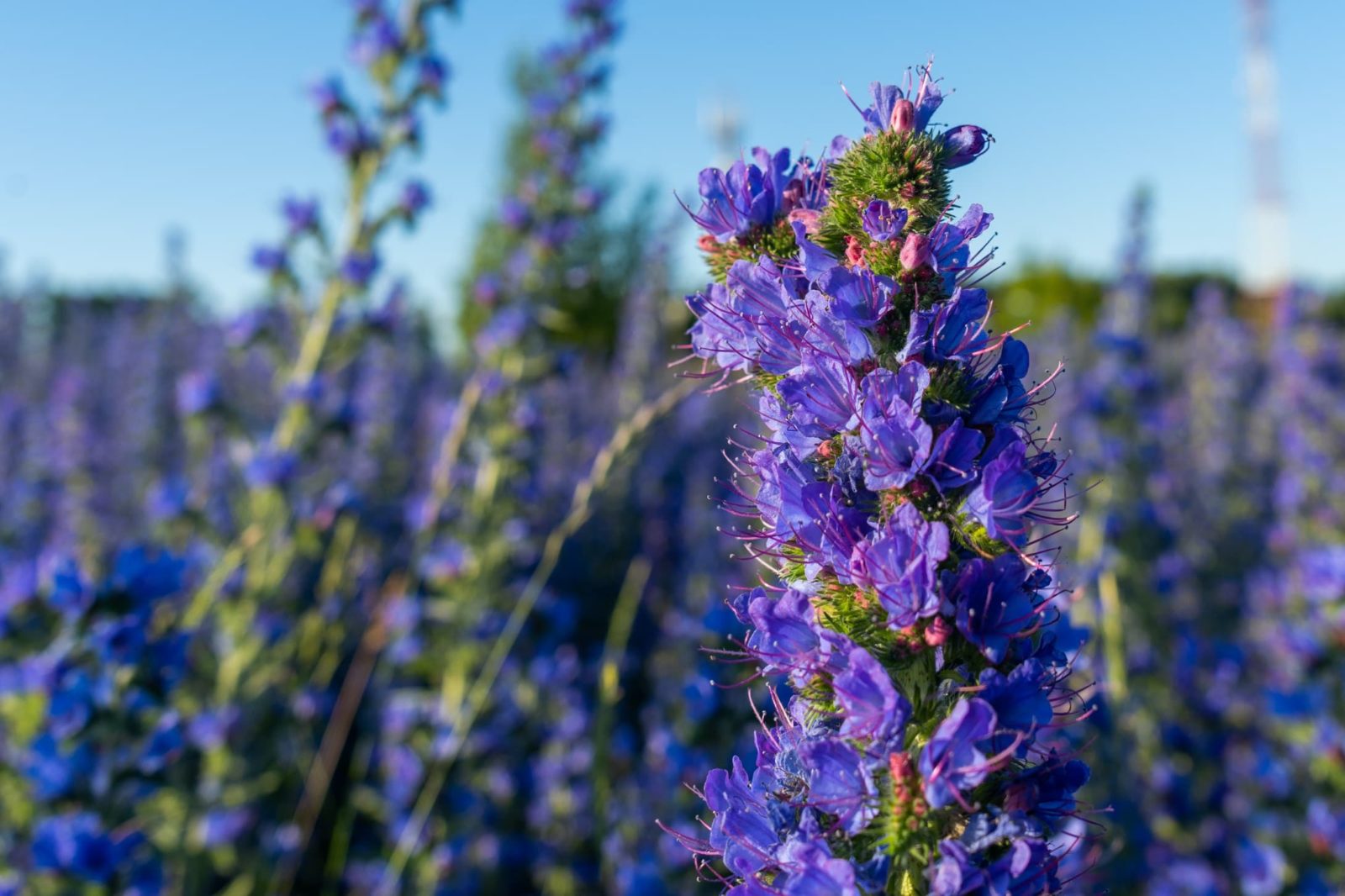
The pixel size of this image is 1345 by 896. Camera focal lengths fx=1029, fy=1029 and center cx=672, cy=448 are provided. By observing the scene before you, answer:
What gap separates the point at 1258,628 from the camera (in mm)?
5961

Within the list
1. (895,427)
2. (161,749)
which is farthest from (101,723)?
(895,427)

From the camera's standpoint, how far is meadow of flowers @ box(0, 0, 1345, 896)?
1053 mm

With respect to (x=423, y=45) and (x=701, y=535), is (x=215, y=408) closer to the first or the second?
(x=423, y=45)

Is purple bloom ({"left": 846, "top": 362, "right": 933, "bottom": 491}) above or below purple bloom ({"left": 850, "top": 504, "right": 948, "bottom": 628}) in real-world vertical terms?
above

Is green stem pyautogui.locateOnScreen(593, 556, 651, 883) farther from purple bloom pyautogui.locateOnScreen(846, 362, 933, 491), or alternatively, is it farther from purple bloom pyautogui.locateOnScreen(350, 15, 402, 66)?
purple bloom pyautogui.locateOnScreen(350, 15, 402, 66)

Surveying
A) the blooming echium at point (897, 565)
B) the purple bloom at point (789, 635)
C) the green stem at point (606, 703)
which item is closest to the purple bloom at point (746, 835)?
the blooming echium at point (897, 565)

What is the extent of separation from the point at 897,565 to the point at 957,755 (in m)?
0.19

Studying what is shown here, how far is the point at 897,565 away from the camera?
103 centimetres

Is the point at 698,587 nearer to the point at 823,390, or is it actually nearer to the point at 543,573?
the point at 543,573

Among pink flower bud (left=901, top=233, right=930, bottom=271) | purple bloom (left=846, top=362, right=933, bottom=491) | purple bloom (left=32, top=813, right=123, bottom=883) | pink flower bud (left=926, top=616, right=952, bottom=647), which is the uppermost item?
pink flower bud (left=901, top=233, right=930, bottom=271)

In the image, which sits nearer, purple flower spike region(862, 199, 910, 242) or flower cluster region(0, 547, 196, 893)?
purple flower spike region(862, 199, 910, 242)

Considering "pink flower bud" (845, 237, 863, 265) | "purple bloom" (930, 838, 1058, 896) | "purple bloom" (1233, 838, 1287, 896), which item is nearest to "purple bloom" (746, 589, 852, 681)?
"purple bloom" (930, 838, 1058, 896)

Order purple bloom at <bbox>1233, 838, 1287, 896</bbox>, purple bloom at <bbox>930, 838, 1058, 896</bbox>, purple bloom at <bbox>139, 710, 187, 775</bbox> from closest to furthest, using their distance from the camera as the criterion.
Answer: purple bloom at <bbox>930, 838, 1058, 896</bbox>
purple bloom at <bbox>139, 710, 187, 775</bbox>
purple bloom at <bbox>1233, 838, 1287, 896</bbox>

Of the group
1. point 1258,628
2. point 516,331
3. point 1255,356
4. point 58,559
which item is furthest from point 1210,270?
point 58,559
